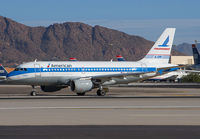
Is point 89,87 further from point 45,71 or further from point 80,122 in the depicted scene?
point 80,122

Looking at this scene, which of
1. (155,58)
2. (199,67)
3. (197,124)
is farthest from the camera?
(199,67)

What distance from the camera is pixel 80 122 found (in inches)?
878

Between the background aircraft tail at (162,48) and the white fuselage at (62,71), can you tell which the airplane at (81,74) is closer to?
the white fuselage at (62,71)

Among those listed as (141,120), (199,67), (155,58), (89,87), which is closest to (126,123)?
(141,120)

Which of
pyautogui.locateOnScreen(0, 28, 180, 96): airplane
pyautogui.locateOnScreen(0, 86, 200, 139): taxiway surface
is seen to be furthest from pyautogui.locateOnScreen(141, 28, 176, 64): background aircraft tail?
pyautogui.locateOnScreen(0, 86, 200, 139): taxiway surface

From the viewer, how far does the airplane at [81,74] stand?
49.4 meters

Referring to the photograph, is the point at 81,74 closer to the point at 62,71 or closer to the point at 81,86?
the point at 62,71

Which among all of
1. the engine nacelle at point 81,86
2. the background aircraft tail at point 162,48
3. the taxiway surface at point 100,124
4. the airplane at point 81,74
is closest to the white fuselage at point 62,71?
the airplane at point 81,74

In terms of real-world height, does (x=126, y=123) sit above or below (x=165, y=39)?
below

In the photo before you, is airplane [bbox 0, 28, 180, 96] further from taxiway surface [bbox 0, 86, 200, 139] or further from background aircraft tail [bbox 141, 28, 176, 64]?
taxiway surface [bbox 0, 86, 200, 139]

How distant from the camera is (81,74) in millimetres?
51312

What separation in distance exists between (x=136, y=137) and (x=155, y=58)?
1586 inches

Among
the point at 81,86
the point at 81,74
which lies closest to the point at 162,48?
the point at 81,74

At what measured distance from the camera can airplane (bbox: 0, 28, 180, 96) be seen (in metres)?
49.4
